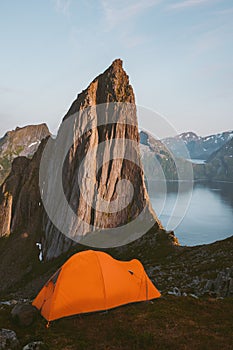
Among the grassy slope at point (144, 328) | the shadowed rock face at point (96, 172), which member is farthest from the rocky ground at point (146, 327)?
the shadowed rock face at point (96, 172)

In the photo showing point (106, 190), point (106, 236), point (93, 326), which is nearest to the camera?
point (93, 326)

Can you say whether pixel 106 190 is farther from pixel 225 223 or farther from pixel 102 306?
pixel 225 223

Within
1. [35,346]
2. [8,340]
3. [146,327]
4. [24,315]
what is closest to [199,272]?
[146,327]

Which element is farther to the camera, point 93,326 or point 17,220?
point 17,220

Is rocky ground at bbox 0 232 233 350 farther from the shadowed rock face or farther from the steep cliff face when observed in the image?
the steep cliff face

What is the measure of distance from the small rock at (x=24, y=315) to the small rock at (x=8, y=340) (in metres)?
1.65

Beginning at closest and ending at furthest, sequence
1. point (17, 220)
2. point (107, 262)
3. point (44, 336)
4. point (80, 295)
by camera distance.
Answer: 1. point (44, 336)
2. point (80, 295)
3. point (107, 262)
4. point (17, 220)

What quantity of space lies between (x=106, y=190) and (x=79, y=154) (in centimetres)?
1206

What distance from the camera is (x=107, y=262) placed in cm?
2128

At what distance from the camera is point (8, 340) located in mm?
15273

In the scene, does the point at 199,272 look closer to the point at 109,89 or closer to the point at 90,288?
the point at 90,288

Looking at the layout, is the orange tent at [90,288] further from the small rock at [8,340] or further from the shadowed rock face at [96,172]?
the shadowed rock face at [96,172]

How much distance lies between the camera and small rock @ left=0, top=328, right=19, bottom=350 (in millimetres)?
14945

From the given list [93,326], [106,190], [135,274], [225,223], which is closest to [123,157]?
[106,190]
